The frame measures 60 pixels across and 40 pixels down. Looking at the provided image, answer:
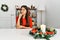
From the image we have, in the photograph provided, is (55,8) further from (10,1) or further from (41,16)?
(10,1)

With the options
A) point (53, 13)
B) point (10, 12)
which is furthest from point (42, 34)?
point (10, 12)

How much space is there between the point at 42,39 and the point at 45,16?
2.13m

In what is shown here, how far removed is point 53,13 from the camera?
9.66 ft

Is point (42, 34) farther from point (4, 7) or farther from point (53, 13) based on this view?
point (4, 7)

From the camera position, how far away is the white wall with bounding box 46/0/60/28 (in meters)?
2.78

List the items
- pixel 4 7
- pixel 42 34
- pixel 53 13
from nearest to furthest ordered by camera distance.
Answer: pixel 42 34 < pixel 53 13 < pixel 4 7

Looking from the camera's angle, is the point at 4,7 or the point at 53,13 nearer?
the point at 53,13

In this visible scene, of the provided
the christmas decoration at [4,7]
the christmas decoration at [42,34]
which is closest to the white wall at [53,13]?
the christmas decoration at [4,7]

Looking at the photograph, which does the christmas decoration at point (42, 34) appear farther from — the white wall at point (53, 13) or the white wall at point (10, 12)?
the white wall at point (10, 12)

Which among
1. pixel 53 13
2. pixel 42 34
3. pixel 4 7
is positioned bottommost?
pixel 42 34

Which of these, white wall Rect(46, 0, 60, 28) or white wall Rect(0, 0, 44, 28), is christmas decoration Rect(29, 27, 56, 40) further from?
white wall Rect(0, 0, 44, 28)

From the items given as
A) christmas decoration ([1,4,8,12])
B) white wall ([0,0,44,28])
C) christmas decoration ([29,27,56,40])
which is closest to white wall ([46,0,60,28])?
white wall ([0,0,44,28])

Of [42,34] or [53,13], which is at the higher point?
[53,13]

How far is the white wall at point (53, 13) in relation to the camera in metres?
2.78
